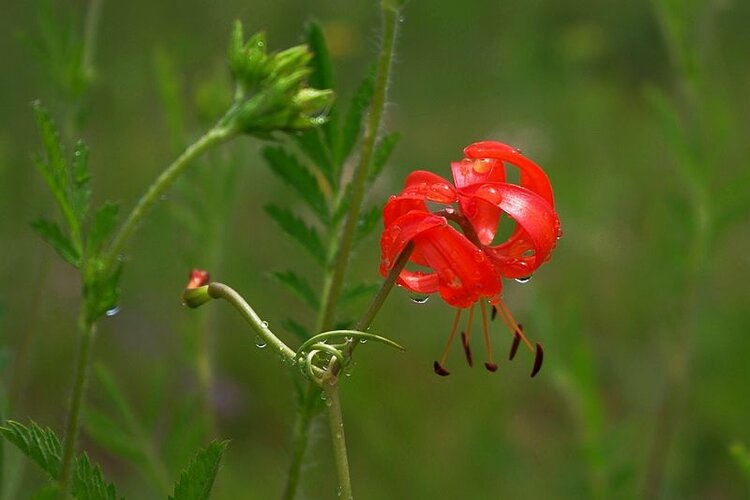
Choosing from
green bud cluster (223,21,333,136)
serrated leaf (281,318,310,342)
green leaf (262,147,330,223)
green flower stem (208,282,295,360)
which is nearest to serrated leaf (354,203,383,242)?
green leaf (262,147,330,223)

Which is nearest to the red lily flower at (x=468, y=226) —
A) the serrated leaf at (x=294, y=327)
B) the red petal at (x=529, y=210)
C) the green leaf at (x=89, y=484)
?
the red petal at (x=529, y=210)

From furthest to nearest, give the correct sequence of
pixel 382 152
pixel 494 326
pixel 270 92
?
pixel 494 326 → pixel 382 152 → pixel 270 92

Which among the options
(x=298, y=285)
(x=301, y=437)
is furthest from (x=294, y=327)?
(x=301, y=437)

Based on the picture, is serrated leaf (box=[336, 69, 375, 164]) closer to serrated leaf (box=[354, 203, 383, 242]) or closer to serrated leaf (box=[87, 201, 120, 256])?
serrated leaf (box=[354, 203, 383, 242])

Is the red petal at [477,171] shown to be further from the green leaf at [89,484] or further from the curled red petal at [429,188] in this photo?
the green leaf at [89,484]

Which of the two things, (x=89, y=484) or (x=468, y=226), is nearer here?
(x=89, y=484)

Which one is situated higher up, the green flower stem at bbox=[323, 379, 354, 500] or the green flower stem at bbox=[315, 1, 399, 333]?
the green flower stem at bbox=[315, 1, 399, 333]

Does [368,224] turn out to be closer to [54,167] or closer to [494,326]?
[54,167]
